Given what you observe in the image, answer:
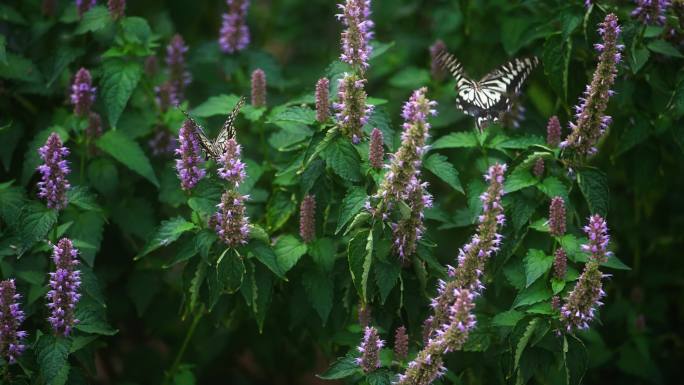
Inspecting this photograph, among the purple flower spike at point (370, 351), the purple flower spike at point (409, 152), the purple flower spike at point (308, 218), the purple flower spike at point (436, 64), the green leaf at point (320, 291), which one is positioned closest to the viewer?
the purple flower spike at point (409, 152)

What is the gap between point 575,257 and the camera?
438 cm

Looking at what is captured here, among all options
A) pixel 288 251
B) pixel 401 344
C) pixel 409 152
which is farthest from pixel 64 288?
pixel 409 152

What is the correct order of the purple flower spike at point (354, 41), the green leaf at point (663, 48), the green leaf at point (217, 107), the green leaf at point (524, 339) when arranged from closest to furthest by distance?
the green leaf at point (524, 339) → the purple flower spike at point (354, 41) → the green leaf at point (663, 48) → the green leaf at point (217, 107)

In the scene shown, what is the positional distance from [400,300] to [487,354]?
2.36 ft

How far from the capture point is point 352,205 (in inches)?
167

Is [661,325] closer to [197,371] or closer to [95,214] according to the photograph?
[197,371]

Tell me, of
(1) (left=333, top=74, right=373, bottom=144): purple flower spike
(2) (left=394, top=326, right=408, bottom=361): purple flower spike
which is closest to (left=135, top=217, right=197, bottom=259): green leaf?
(1) (left=333, top=74, right=373, bottom=144): purple flower spike

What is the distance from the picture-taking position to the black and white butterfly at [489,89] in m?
5.01

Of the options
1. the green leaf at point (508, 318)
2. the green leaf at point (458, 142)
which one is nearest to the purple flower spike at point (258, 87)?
the green leaf at point (458, 142)

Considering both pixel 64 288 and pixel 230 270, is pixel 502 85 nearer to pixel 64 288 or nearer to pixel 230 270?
pixel 230 270

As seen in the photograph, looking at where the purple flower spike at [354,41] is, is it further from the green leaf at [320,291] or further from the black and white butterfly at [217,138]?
the green leaf at [320,291]

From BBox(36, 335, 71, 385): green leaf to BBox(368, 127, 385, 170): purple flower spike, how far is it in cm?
174

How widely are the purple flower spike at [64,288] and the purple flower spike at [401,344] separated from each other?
1.57 m

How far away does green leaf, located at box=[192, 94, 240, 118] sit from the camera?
5.07m
